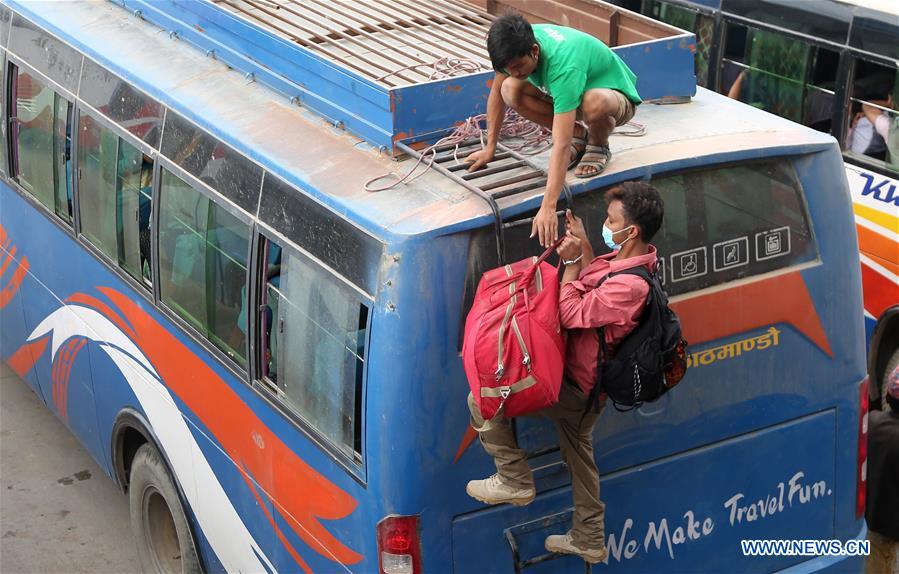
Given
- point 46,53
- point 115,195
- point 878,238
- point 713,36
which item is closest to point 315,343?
point 115,195

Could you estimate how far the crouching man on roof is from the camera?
4004 mm

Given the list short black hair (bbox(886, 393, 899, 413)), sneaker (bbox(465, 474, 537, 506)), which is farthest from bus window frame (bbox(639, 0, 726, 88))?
sneaker (bbox(465, 474, 537, 506))

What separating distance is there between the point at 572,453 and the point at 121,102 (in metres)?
2.93

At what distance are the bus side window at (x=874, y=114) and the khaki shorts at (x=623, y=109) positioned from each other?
3877mm

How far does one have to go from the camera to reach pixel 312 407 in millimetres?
4621

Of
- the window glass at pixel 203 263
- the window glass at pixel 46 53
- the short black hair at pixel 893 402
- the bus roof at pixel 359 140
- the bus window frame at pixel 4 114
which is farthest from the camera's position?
the bus window frame at pixel 4 114

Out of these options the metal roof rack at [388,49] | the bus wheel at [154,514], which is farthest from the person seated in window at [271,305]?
the bus wheel at [154,514]

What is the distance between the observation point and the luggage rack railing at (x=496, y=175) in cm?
414

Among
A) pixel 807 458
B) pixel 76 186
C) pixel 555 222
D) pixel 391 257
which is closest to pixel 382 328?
pixel 391 257

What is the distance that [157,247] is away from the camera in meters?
5.68

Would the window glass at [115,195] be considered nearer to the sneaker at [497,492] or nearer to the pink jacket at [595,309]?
the sneaker at [497,492]

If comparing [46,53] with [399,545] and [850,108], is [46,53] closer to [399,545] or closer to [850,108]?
[399,545]

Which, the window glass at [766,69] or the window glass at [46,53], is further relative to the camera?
the window glass at [766,69]

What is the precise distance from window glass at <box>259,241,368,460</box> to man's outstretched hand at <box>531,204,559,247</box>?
0.66 metres
